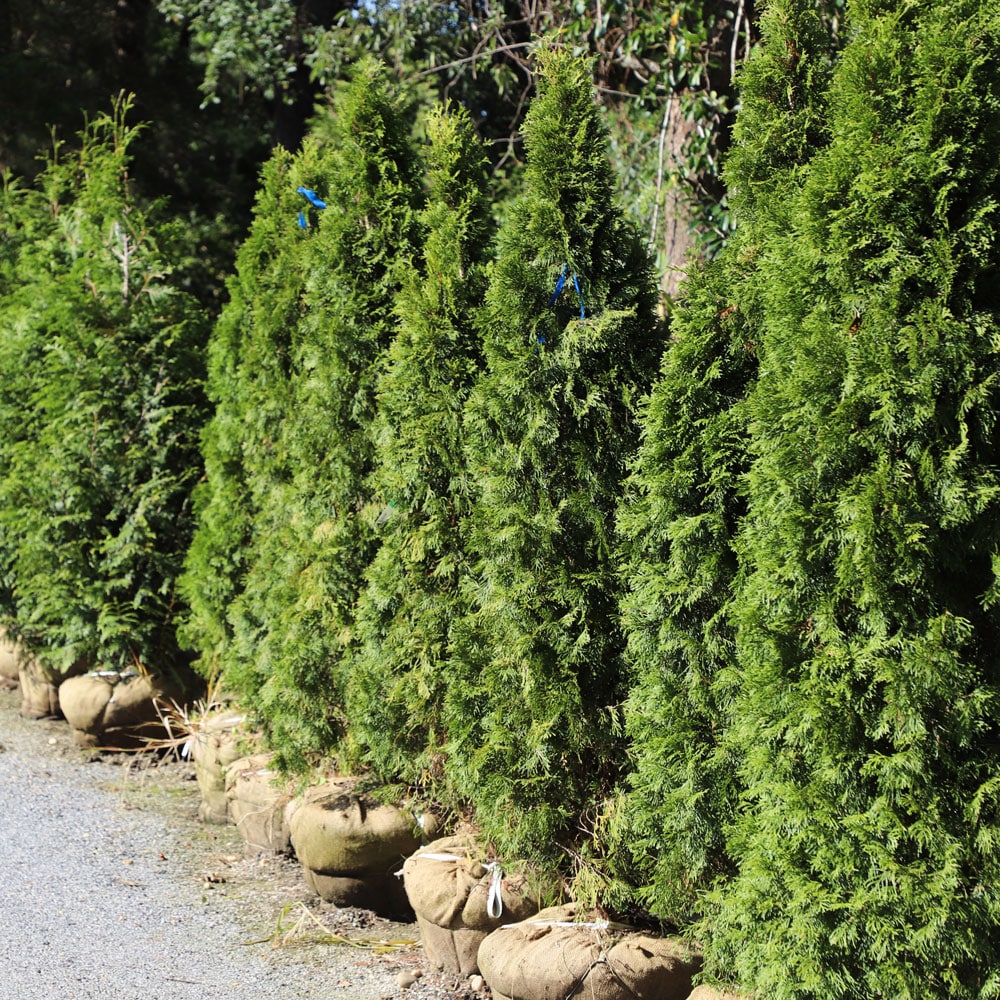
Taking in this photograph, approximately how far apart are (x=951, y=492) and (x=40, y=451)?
566 cm

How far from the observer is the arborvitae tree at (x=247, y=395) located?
514 cm

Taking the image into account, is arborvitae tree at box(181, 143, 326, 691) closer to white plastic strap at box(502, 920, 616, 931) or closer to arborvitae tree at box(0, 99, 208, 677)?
arborvitae tree at box(0, 99, 208, 677)

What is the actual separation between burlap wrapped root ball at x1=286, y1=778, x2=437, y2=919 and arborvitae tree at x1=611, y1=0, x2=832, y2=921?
1.48 meters

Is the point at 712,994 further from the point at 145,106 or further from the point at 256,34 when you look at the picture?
the point at 145,106

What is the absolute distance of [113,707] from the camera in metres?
6.28

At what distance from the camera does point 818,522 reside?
2762 millimetres

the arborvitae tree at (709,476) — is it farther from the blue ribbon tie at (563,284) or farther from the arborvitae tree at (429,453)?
the arborvitae tree at (429,453)

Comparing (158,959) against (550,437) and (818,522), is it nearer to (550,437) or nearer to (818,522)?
(550,437)

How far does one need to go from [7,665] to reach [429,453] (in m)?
5.33

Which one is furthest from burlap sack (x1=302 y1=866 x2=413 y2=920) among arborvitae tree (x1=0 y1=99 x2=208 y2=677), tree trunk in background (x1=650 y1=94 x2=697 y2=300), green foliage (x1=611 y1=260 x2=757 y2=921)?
tree trunk in background (x1=650 y1=94 x2=697 y2=300)

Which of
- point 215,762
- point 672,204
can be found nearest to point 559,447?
point 215,762

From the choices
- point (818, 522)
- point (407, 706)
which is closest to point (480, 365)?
point (407, 706)

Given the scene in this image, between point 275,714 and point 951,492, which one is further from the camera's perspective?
point 275,714

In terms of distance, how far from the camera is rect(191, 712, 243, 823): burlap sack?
5531 mm
